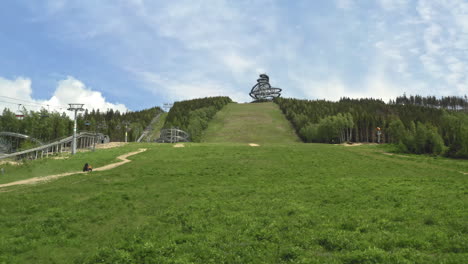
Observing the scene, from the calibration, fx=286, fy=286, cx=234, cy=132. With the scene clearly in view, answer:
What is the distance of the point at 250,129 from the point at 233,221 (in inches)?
5376

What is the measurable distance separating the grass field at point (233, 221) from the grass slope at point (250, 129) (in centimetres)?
9791

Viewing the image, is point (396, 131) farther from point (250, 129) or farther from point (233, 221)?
point (233, 221)

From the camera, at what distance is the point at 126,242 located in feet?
48.2

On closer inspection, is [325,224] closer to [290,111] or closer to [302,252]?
[302,252]

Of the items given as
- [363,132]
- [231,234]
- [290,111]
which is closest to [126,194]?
[231,234]

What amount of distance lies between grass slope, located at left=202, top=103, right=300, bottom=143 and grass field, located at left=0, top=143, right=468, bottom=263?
97.9 metres

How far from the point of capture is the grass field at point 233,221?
12.7 metres

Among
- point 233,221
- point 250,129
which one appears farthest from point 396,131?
point 233,221

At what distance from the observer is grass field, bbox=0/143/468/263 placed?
12.7m

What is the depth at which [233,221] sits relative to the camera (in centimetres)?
1767

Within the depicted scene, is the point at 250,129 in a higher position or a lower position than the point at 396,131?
higher

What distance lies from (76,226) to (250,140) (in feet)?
365

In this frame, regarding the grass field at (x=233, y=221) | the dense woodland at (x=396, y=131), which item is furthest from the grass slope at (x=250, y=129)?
the grass field at (x=233, y=221)

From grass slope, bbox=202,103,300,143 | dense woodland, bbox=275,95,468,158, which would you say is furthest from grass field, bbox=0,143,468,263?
grass slope, bbox=202,103,300,143
